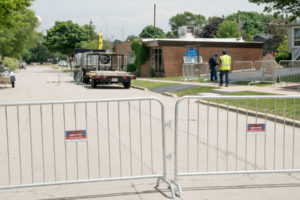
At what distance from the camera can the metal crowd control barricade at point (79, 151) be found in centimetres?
493

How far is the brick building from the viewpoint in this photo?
3644 cm

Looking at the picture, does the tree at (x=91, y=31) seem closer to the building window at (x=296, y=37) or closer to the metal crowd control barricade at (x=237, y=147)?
the building window at (x=296, y=37)

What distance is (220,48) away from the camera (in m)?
38.7

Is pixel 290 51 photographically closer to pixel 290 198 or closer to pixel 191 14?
pixel 290 198

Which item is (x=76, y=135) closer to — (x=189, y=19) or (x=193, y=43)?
(x=193, y=43)

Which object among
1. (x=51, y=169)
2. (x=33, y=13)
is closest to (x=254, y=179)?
(x=51, y=169)

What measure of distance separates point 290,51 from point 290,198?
3768 centimetres

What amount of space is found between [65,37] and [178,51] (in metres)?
39.9

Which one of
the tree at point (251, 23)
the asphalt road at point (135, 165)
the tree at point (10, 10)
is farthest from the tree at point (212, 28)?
the asphalt road at point (135, 165)

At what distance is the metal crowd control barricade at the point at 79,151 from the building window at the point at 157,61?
26.1 meters

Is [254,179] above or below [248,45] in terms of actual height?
below

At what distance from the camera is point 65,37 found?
7206 centimetres

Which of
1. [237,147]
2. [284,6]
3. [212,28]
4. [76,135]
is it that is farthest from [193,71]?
[212,28]

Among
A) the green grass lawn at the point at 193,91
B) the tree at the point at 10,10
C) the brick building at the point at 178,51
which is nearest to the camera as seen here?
the green grass lawn at the point at 193,91
